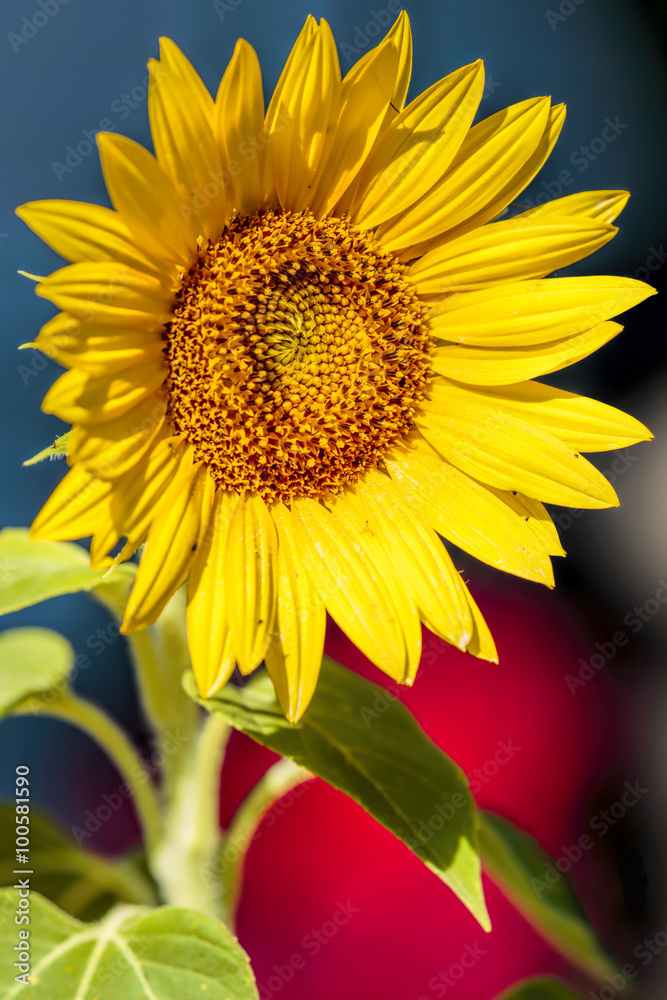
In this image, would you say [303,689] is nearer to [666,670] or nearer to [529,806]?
[529,806]

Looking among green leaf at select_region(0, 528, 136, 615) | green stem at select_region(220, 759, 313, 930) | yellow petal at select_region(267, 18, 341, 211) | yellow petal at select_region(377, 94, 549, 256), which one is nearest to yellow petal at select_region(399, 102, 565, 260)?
yellow petal at select_region(377, 94, 549, 256)

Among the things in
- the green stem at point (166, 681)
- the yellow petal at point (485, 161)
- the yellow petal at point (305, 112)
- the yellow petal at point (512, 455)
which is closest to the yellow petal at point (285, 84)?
the yellow petal at point (305, 112)

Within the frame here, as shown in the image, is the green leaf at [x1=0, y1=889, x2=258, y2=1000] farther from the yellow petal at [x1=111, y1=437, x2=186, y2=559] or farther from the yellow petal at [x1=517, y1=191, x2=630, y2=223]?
the yellow petal at [x1=517, y1=191, x2=630, y2=223]

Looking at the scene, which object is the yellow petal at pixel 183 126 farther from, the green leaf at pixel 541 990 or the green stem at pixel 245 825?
the green leaf at pixel 541 990

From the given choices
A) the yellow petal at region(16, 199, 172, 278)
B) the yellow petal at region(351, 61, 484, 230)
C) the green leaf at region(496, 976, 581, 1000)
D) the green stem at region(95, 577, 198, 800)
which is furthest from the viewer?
the green leaf at region(496, 976, 581, 1000)

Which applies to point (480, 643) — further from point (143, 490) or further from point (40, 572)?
point (40, 572)

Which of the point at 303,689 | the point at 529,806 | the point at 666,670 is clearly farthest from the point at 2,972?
the point at 666,670
